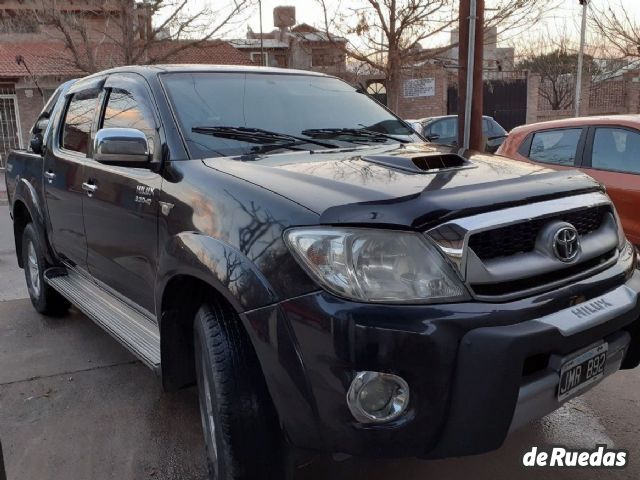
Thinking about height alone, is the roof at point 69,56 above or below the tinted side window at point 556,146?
above

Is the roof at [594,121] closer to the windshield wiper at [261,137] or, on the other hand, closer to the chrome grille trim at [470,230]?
the windshield wiper at [261,137]

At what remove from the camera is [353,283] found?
6.43 feet

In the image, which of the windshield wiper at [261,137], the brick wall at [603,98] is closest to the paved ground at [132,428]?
the windshield wiper at [261,137]

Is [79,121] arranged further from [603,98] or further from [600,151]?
[603,98]

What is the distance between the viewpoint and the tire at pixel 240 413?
223cm

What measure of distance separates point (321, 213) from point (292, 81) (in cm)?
187

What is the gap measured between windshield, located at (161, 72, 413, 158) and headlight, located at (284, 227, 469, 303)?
1089 millimetres

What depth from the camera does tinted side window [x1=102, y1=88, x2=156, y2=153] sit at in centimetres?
311

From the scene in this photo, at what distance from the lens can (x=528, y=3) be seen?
47.4ft

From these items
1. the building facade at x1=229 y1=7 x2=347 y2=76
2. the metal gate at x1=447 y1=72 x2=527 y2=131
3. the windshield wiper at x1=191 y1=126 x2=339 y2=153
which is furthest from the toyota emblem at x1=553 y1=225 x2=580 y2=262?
the metal gate at x1=447 y1=72 x2=527 y2=131

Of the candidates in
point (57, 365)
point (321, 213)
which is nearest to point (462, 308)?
point (321, 213)

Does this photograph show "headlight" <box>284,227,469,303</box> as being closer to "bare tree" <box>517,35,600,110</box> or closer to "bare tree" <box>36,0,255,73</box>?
"bare tree" <box>36,0,255,73</box>

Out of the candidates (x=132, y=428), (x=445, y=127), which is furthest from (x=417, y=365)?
(x=445, y=127)

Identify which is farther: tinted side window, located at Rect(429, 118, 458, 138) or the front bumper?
tinted side window, located at Rect(429, 118, 458, 138)
